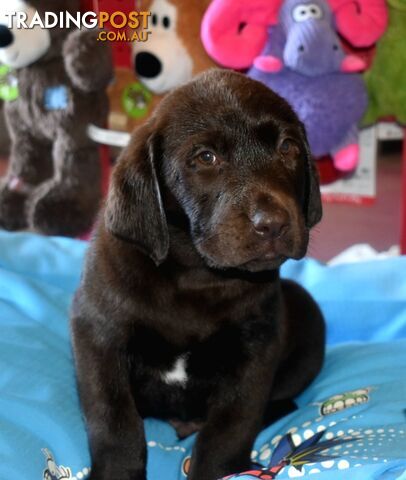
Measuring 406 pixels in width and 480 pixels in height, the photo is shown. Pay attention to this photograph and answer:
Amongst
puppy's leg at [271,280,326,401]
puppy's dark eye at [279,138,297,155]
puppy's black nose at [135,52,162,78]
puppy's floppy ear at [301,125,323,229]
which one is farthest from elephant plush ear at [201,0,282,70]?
puppy's dark eye at [279,138,297,155]

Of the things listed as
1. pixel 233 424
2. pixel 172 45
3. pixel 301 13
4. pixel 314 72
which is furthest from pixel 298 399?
pixel 172 45

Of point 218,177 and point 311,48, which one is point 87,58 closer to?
point 311,48

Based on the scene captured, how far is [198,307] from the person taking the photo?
1852mm

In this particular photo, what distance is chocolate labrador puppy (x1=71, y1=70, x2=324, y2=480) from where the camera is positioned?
171cm

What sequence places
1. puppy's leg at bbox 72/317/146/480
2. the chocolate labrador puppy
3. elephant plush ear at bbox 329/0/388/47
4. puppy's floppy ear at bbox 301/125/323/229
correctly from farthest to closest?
elephant plush ear at bbox 329/0/388/47
puppy's floppy ear at bbox 301/125/323/229
puppy's leg at bbox 72/317/146/480
the chocolate labrador puppy

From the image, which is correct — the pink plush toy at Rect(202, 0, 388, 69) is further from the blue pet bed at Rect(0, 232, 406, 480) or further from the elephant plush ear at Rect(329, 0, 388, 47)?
the blue pet bed at Rect(0, 232, 406, 480)

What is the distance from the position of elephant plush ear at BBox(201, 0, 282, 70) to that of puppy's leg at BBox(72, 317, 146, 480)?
151cm

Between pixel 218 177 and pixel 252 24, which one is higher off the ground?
pixel 218 177

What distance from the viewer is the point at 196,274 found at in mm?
1860

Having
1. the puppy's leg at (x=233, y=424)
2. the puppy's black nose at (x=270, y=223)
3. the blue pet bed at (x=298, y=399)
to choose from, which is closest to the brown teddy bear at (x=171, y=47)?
the blue pet bed at (x=298, y=399)

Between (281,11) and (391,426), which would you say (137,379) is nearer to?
(391,426)

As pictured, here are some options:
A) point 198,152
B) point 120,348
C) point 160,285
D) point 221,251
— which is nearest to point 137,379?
point 120,348

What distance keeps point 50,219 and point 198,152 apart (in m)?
1.85

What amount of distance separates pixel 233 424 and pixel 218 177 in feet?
1.84
